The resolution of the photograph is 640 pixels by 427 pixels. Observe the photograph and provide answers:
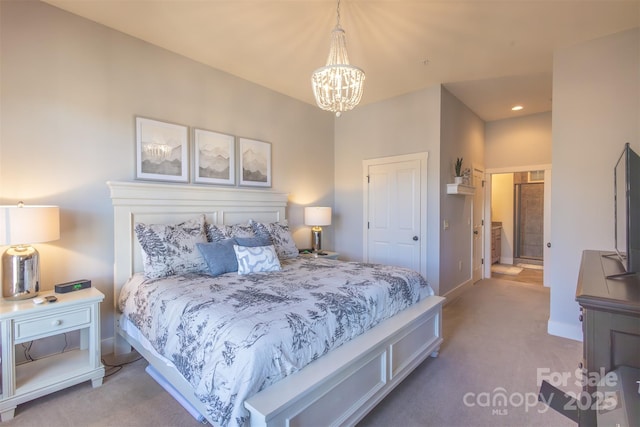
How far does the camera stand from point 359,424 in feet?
6.07

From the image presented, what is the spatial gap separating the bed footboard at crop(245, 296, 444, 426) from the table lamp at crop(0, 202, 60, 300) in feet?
6.27

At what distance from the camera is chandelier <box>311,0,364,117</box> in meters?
2.15

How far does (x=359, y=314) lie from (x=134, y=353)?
2.19 meters

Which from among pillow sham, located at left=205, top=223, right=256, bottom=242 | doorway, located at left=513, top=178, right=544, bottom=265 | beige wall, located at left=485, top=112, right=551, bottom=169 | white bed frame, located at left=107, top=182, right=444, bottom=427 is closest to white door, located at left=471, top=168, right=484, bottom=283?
beige wall, located at left=485, top=112, right=551, bottom=169

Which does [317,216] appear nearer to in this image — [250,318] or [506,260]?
[250,318]

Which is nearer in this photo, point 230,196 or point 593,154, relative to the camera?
point 593,154

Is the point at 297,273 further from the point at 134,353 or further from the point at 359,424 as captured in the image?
the point at 134,353

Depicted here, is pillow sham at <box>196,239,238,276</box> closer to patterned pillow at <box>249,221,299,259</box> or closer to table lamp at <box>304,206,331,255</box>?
patterned pillow at <box>249,221,299,259</box>

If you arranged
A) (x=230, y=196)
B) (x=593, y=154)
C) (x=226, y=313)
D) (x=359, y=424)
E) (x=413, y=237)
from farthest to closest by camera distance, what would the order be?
(x=413, y=237) → (x=230, y=196) → (x=593, y=154) → (x=359, y=424) → (x=226, y=313)

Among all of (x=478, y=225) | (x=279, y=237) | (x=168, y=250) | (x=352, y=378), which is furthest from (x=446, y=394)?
(x=478, y=225)

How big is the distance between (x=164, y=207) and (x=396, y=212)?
3.02m

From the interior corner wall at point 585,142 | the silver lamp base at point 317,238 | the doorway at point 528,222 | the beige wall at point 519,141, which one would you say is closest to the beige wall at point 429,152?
the beige wall at point 519,141

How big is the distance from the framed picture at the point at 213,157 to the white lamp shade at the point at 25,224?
139cm

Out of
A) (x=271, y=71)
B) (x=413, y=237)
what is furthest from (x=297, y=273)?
(x=271, y=71)
